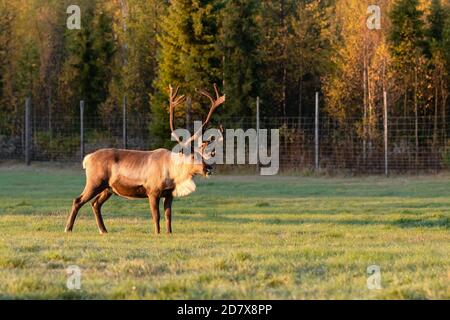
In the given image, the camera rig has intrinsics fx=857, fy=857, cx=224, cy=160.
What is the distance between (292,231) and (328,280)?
17.0 feet

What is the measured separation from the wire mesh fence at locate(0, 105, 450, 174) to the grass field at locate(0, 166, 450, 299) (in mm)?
7030

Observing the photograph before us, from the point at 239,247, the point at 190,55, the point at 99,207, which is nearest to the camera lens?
the point at 239,247

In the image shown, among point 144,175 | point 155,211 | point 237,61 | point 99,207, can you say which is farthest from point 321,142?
point 155,211

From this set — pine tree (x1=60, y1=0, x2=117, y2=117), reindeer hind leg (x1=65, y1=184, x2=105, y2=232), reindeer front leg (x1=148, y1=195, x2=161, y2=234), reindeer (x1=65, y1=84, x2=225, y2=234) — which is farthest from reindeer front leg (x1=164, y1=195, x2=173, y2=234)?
pine tree (x1=60, y1=0, x2=117, y2=117)

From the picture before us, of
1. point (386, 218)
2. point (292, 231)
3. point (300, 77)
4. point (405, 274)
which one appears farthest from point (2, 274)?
point (300, 77)

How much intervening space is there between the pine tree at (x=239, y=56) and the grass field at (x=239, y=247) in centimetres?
1184

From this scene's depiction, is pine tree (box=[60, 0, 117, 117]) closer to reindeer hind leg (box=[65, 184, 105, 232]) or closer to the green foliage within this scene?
the green foliage

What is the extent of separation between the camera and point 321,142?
101 ft

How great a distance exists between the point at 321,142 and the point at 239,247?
65.3 ft

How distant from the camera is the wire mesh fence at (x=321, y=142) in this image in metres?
29.1

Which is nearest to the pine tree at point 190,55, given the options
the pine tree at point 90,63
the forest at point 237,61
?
the forest at point 237,61

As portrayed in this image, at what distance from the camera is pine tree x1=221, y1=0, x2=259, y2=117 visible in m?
33.8

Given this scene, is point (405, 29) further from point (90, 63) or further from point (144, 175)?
point (144, 175)

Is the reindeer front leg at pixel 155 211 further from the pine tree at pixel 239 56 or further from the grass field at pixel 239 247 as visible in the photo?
the pine tree at pixel 239 56
